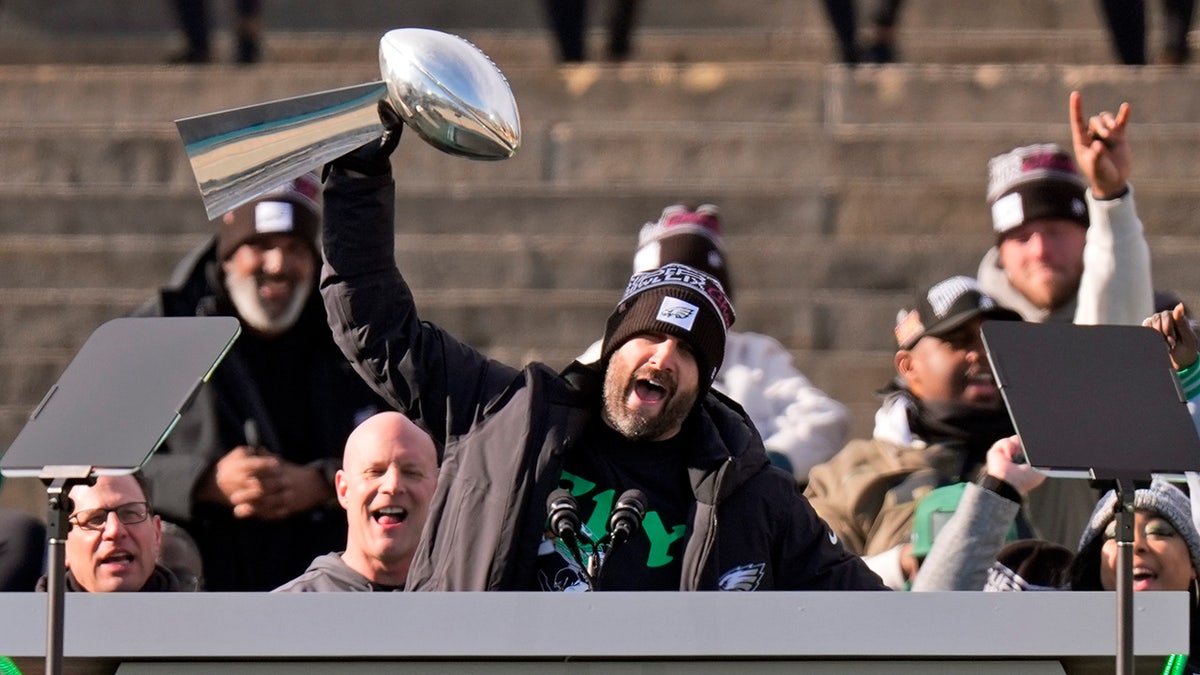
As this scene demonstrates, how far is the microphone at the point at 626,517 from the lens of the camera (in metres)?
3.44

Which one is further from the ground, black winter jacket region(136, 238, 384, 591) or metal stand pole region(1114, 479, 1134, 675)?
black winter jacket region(136, 238, 384, 591)

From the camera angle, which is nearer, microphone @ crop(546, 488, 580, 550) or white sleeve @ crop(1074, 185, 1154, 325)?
microphone @ crop(546, 488, 580, 550)

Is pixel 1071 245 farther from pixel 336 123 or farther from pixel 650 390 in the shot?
pixel 336 123

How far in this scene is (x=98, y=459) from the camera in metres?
2.89

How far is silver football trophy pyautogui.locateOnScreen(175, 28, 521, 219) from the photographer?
325cm

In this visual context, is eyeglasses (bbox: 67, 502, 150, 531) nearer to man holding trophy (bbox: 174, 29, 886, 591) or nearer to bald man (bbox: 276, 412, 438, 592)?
bald man (bbox: 276, 412, 438, 592)

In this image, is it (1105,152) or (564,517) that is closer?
(564,517)

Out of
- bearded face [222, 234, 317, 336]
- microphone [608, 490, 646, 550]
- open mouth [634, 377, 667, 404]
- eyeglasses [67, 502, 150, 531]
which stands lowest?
microphone [608, 490, 646, 550]

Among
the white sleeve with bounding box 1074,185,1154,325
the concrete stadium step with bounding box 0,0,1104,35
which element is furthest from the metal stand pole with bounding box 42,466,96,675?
the concrete stadium step with bounding box 0,0,1104,35

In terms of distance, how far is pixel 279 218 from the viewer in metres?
5.31

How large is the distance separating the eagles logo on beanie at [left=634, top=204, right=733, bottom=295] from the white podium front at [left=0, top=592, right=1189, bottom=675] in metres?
2.70

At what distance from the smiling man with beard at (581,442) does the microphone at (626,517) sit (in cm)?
13

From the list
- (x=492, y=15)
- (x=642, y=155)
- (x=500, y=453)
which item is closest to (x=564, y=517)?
(x=500, y=453)

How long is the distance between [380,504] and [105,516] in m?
0.61
